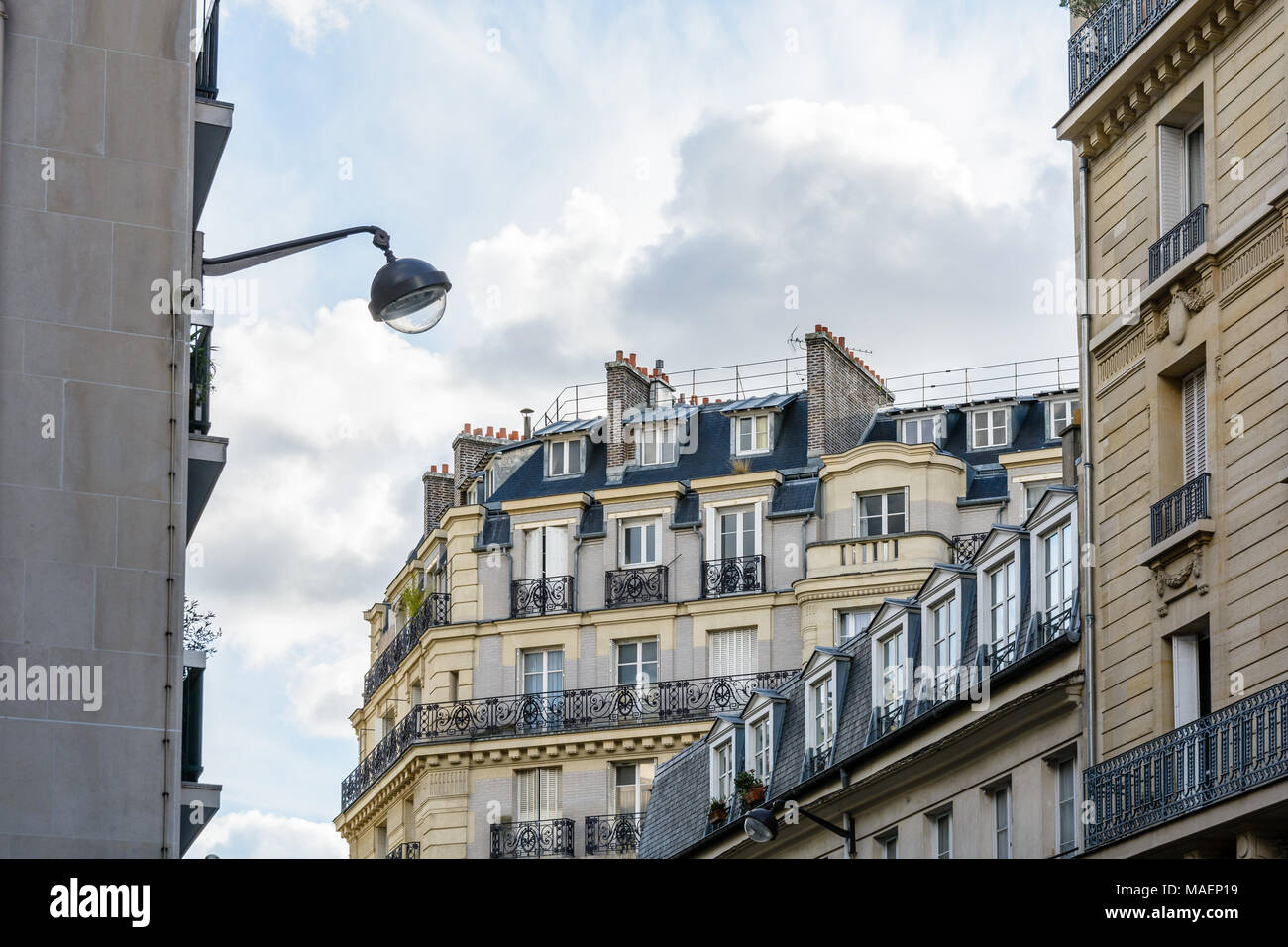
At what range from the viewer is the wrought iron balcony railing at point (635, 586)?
54219 millimetres

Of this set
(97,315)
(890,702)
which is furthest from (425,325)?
(890,702)

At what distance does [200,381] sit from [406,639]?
138 ft

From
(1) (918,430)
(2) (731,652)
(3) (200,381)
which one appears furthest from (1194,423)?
(1) (918,430)

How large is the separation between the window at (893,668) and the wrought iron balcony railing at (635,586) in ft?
60.3

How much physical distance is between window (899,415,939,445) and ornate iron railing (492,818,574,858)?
1232 cm

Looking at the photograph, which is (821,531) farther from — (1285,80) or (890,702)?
(1285,80)

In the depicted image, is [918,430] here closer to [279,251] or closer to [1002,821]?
[1002,821]

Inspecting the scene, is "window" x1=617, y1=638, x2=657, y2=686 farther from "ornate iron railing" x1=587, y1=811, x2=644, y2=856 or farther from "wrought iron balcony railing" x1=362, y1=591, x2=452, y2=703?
"wrought iron balcony railing" x1=362, y1=591, x2=452, y2=703

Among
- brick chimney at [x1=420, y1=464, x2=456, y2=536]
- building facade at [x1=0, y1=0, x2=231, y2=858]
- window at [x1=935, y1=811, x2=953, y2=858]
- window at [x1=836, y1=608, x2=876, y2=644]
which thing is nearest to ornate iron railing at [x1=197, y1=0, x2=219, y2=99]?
building facade at [x1=0, y1=0, x2=231, y2=858]

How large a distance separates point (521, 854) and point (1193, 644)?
29.9m

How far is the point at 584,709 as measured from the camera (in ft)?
176

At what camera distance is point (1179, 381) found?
2678cm

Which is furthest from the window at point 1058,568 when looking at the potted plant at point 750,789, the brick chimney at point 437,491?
the brick chimney at point 437,491

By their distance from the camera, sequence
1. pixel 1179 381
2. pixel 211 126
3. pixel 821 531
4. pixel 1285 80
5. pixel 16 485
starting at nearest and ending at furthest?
pixel 16 485
pixel 211 126
pixel 1285 80
pixel 1179 381
pixel 821 531
